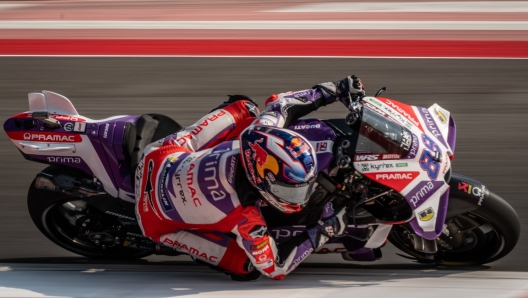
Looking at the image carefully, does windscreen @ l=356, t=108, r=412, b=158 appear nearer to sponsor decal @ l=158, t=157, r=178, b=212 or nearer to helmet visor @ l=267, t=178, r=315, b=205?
helmet visor @ l=267, t=178, r=315, b=205

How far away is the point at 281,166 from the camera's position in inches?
140

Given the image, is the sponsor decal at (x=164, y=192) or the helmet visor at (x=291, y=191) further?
the sponsor decal at (x=164, y=192)

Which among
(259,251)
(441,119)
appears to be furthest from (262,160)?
(441,119)

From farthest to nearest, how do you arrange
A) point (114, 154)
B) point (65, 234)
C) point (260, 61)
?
point (260, 61) < point (65, 234) < point (114, 154)

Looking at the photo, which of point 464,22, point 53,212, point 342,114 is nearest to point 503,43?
point 464,22

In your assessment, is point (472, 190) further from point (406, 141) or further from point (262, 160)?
point (262, 160)

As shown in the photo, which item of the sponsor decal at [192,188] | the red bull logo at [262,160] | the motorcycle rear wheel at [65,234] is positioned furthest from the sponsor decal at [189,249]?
the red bull logo at [262,160]

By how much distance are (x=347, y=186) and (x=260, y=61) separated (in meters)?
4.02

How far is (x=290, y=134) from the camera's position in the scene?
373cm

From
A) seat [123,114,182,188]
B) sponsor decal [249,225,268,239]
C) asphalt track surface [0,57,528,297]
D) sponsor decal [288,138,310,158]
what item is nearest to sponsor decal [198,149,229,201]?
sponsor decal [249,225,268,239]

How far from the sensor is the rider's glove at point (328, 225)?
386cm

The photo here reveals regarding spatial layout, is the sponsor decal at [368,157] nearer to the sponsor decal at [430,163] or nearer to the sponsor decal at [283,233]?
the sponsor decal at [430,163]

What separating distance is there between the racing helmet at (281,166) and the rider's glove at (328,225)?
261mm

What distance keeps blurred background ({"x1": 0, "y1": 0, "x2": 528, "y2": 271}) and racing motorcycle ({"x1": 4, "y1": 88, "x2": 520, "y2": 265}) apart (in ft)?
1.36
